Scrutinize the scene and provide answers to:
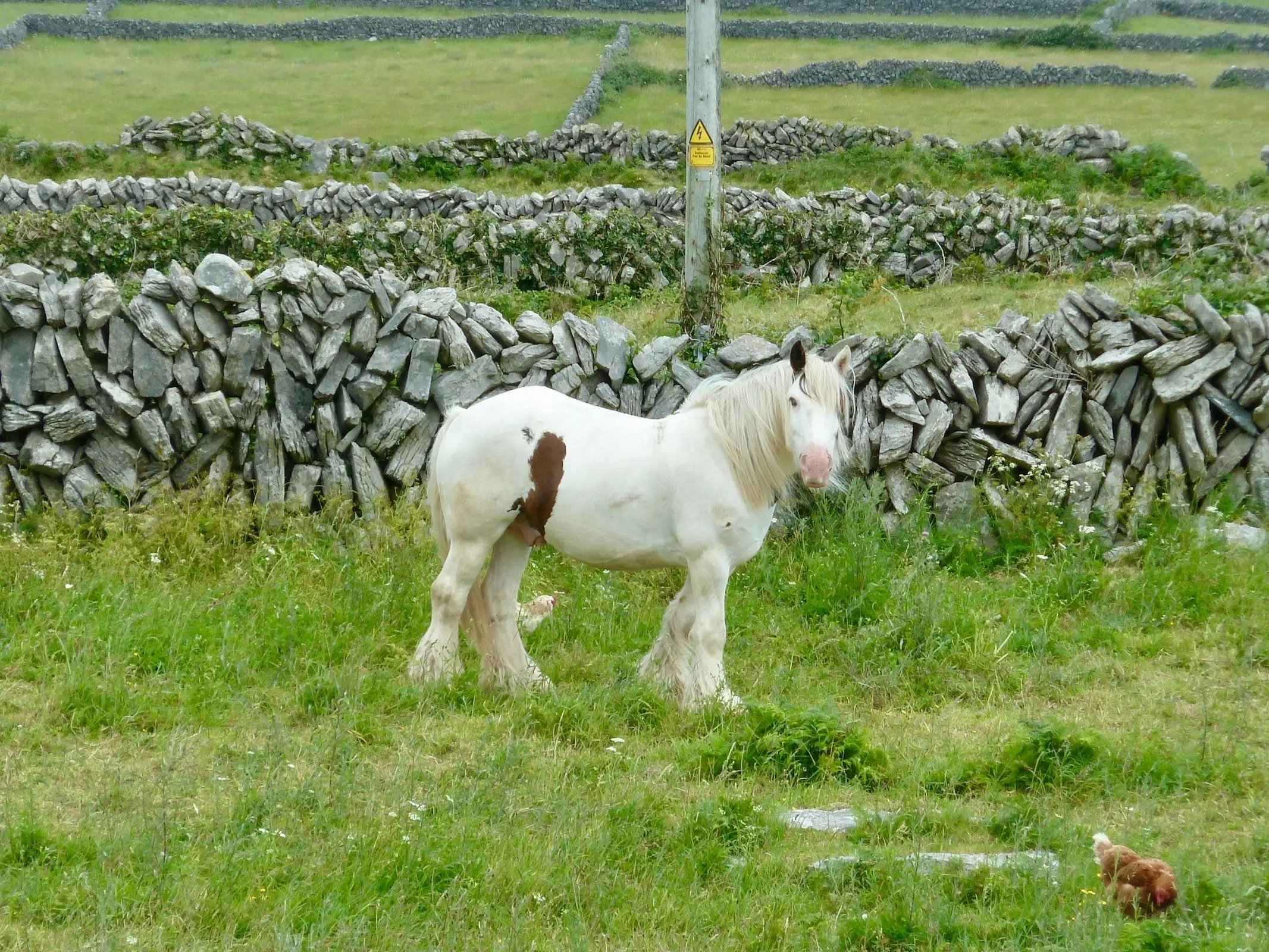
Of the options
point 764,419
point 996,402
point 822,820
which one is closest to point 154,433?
point 764,419

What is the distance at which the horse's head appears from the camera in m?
5.98

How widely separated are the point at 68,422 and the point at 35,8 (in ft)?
135

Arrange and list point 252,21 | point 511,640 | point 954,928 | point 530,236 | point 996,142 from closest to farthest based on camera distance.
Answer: point 954,928 < point 511,640 < point 530,236 < point 996,142 < point 252,21

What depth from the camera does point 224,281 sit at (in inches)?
328

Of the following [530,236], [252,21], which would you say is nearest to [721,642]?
[530,236]

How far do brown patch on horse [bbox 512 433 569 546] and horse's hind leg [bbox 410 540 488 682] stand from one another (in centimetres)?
34

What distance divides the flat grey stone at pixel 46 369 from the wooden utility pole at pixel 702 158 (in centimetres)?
488

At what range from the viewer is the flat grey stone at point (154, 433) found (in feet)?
26.7

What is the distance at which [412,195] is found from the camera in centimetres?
1966

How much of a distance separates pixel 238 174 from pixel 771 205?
11.6 m

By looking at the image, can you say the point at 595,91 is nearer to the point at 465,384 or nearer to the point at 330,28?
the point at 330,28

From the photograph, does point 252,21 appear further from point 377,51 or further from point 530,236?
point 530,236

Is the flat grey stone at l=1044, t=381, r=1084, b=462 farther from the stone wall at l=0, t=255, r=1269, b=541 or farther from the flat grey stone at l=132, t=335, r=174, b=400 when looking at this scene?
the flat grey stone at l=132, t=335, r=174, b=400

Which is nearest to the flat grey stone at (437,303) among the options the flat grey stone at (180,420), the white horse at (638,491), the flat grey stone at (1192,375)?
the flat grey stone at (180,420)
